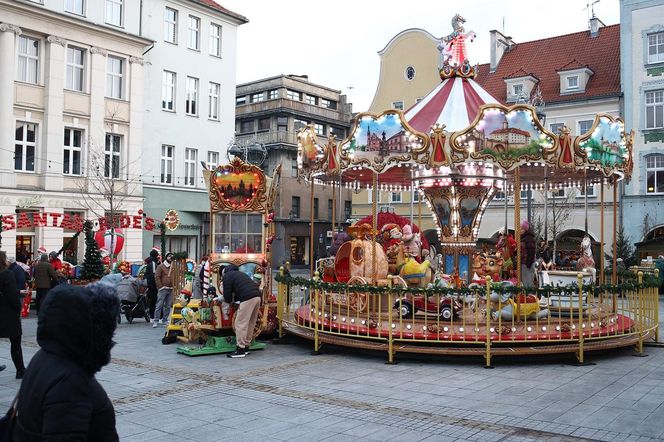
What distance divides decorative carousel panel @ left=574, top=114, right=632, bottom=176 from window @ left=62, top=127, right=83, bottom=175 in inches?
932

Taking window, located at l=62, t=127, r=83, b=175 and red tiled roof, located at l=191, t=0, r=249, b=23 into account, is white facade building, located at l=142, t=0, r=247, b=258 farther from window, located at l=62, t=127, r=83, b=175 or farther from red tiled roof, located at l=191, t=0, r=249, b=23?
window, located at l=62, t=127, r=83, b=175

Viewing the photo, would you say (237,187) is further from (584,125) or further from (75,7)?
(584,125)

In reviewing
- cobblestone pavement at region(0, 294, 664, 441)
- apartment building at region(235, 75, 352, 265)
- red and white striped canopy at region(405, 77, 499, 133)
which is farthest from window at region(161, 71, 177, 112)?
cobblestone pavement at region(0, 294, 664, 441)

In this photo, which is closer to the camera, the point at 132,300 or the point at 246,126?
the point at 132,300

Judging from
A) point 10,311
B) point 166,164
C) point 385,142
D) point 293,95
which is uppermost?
point 293,95

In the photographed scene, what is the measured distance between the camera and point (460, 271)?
14.6 m

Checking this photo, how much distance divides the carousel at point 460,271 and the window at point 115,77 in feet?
63.7

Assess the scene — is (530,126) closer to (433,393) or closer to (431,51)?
(433,393)

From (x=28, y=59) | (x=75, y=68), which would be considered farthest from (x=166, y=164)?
(x=28, y=59)

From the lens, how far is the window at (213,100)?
35.3m

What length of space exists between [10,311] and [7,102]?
20.5 meters

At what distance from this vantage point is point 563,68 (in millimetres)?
35719

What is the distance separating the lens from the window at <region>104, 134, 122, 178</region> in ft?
96.0

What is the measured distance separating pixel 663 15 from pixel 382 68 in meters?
16.3
